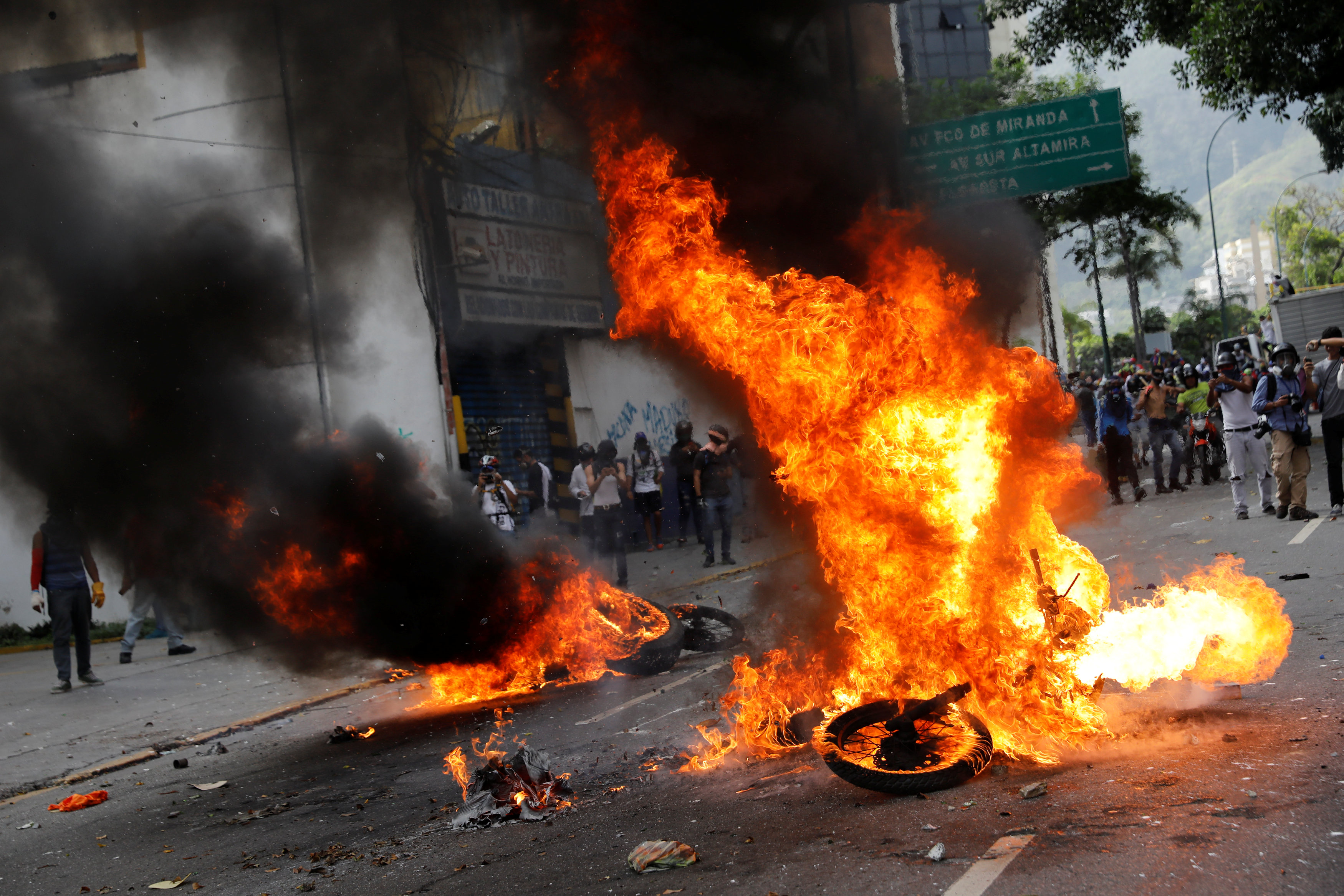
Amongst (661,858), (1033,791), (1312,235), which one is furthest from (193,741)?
(1312,235)

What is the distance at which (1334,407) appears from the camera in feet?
35.5

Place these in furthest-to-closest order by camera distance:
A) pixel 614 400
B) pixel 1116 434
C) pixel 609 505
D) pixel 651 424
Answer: pixel 651 424 → pixel 614 400 → pixel 1116 434 → pixel 609 505

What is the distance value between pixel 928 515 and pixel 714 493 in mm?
8197

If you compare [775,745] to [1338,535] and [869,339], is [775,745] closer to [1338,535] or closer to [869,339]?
[869,339]

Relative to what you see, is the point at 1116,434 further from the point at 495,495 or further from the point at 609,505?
the point at 495,495

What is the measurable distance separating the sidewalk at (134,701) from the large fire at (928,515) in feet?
14.4

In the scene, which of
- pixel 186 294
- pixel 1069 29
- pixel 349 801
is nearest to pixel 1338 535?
pixel 349 801

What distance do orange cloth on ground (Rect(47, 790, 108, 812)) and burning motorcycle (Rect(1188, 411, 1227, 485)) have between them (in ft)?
49.3

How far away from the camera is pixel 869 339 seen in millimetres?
5277

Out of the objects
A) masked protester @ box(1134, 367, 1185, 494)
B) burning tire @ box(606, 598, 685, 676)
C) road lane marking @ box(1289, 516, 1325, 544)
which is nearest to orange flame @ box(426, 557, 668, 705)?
burning tire @ box(606, 598, 685, 676)

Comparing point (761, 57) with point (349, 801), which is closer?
point (349, 801)

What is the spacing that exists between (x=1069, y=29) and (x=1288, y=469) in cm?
1008

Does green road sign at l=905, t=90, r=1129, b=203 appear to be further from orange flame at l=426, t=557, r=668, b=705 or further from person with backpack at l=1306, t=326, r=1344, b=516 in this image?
orange flame at l=426, t=557, r=668, b=705

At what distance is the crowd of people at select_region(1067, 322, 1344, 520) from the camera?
36.0ft
